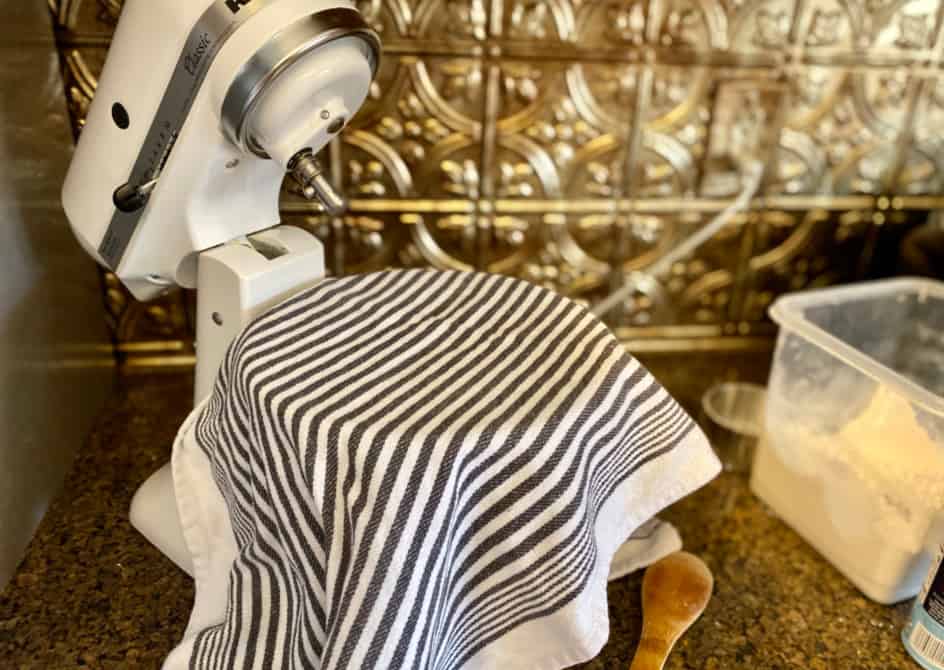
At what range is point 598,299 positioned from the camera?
0.98 meters

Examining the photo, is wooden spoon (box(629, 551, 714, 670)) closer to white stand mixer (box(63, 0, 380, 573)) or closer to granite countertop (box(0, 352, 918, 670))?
granite countertop (box(0, 352, 918, 670))

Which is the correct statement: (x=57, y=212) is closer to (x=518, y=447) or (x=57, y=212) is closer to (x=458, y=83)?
(x=458, y=83)

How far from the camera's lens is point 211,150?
1.86 ft

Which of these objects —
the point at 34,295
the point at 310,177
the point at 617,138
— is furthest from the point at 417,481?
the point at 617,138

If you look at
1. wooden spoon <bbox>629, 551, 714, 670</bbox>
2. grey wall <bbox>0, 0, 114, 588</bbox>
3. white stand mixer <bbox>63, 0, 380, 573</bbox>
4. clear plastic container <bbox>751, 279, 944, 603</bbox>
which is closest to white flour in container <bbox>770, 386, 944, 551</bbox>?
clear plastic container <bbox>751, 279, 944, 603</bbox>

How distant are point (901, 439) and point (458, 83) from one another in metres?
0.57

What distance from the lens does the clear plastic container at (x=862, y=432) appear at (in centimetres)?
62

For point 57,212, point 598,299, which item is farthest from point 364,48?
point 598,299

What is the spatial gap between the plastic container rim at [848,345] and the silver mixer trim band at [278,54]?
0.47 metres

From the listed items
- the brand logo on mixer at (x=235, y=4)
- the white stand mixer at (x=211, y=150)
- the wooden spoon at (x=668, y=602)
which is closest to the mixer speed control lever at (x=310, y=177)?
the white stand mixer at (x=211, y=150)

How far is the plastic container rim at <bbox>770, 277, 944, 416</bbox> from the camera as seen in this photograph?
61 centimetres

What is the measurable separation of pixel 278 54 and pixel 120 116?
0.51 feet

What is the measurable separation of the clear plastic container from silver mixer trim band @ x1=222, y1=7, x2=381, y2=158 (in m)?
0.48

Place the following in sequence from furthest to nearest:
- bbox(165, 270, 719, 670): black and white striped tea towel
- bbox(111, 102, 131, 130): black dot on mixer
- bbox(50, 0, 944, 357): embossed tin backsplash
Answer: bbox(50, 0, 944, 357): embossed tin backsplash → bbox(111, 102, 131, 130): black dot on mixer → bbox(165, 270, 719, 670): black and white striped tea towel
